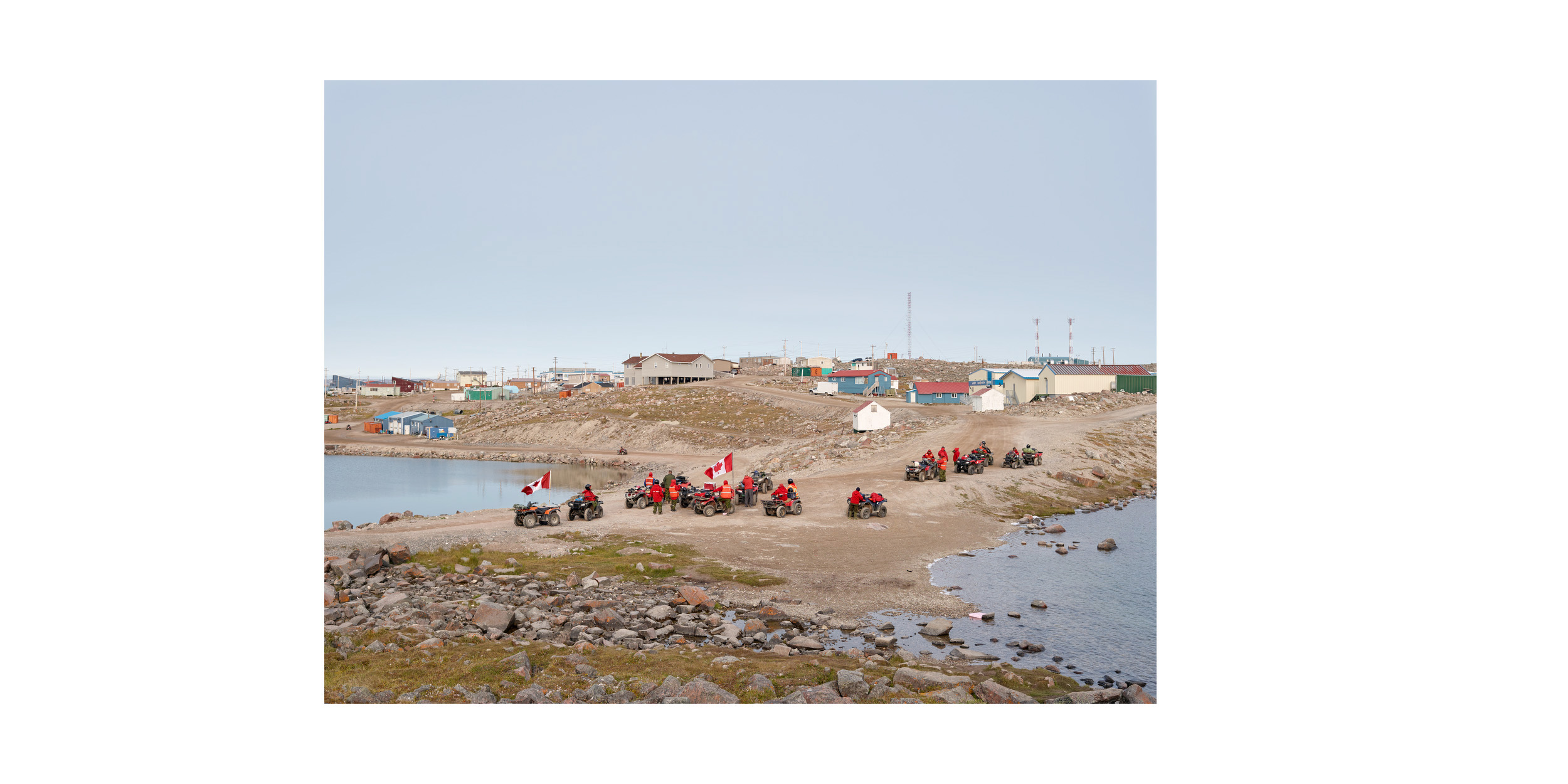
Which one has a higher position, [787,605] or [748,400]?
[748,400]

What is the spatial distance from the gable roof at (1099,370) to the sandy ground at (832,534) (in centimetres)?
3986

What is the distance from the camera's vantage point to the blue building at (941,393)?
285 feet

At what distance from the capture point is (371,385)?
170500 mm

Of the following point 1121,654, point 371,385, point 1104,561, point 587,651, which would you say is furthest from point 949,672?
point 371,385

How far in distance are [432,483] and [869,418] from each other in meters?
37.7

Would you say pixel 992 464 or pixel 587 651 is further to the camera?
pixel 992 464

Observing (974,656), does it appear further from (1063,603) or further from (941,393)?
(941,393)

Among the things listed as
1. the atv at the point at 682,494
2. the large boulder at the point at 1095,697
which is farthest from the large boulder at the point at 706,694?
the atv at the point at 682,494

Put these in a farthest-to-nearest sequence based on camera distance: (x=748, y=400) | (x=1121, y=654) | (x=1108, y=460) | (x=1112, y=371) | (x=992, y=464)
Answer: (x=748, y=400)
(x=1112, y=371)
(x=1108, y=460)
(x=992, y=464)
(x=1121, y=654)

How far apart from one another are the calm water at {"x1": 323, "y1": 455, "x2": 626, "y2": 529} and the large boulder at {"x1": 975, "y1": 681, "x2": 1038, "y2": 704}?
31.1 m

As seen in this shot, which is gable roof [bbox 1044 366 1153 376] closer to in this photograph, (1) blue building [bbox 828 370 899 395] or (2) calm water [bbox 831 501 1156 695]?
(1) blue building [bbox 828 370 899 395]

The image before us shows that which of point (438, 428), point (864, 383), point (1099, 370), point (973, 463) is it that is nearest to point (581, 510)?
point (973, 463)

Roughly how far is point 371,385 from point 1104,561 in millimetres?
181577

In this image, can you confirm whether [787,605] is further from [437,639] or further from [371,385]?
[371,385]
